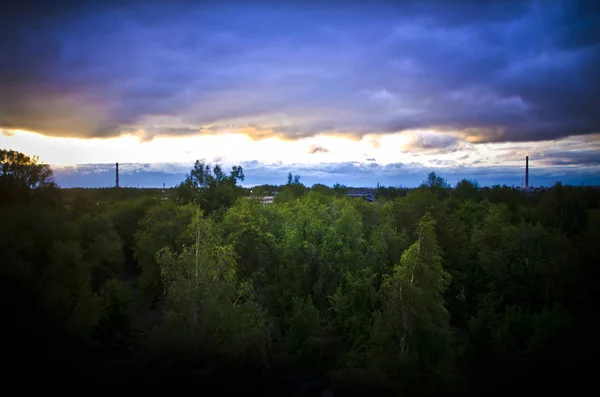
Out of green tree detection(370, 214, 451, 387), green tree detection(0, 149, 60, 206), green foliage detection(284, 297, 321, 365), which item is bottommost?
green foliage detection(284, 297, 321, 365)

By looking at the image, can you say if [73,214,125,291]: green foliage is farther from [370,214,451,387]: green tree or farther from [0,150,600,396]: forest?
[370,214,451,387]: green tree

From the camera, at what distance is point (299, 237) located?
20.0m

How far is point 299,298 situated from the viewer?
18094 millimetres

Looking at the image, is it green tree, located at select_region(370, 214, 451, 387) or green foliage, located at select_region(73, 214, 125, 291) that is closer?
green tree, located at select_region(370, 214, 451, 387)

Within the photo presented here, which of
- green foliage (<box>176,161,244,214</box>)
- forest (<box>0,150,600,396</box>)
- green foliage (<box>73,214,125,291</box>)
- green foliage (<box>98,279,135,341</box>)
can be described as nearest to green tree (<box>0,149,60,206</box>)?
forest (<box>0,150,600,396</box>)

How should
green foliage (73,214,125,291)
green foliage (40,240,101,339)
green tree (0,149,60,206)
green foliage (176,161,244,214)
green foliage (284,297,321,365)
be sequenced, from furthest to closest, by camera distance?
green foliage (176,161,244,214) < green foliage (73,214,125,291) < green foliage (284,297,321,365) < green foliage (40,240,101,339) < green tree (0,149,60,206)

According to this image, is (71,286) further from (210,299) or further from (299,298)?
(299,298)

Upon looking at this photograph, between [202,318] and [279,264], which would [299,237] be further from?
[202,318]

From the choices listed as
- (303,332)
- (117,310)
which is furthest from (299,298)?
(117,310)

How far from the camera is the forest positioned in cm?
512

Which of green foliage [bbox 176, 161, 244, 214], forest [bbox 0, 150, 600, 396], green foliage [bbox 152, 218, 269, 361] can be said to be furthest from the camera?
green foliage [bbox 176, 161, 244, 214]

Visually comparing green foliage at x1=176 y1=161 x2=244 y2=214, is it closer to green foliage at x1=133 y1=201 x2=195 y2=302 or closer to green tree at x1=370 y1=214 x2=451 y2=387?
green foliage at x1=133 y1=201 x2=195 y2=302

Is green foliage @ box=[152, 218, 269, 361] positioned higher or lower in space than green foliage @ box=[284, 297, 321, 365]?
higher

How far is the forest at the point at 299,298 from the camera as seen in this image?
202 inches
